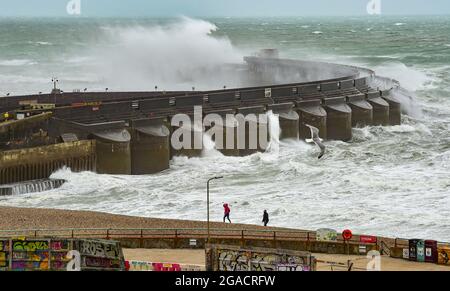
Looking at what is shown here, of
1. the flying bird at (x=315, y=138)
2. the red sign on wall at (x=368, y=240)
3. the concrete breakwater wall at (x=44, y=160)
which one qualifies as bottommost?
the flying bird at (x=315, y=138)

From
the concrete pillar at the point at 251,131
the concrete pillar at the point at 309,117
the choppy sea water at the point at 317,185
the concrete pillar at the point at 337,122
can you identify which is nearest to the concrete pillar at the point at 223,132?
the concrete pillar at the point at 251,131

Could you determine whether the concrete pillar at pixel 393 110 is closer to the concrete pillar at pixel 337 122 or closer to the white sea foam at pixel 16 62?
the concrete pillar at pixel 337 122

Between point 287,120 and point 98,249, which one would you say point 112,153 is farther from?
point 98,249

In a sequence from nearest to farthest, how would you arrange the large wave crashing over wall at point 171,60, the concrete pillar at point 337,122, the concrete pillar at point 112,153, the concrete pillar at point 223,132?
the concrete pillar at point 112,153 → the concrete pillar at point 223,132 → the concrete pillar at point 337,122 → the large wave crashing over wall at point 171,60

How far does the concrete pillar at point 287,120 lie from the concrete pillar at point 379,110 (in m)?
6.91

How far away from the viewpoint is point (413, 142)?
4788 centimetres

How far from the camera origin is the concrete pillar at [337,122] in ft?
159

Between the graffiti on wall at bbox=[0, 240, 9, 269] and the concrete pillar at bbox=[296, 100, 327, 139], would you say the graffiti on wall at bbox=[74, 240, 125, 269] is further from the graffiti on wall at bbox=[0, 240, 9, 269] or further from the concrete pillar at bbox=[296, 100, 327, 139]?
the concrete pillar at bbox=[296, 100, 327, 139]

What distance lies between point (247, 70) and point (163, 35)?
18918 millimetres

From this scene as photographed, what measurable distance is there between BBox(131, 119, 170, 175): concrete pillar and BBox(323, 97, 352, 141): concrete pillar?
1048cm

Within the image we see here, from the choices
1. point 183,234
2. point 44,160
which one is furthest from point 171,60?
point 183,234

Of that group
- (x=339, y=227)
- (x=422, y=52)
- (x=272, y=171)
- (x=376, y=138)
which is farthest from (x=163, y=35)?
(x=339, y=227)

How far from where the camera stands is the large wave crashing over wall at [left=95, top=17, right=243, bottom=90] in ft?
240

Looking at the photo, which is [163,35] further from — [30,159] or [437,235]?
[437,235]
